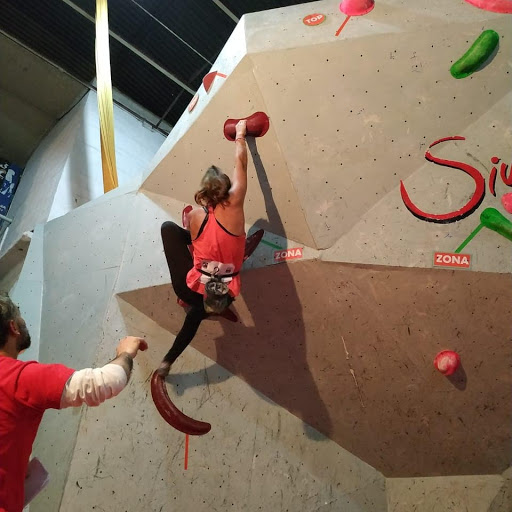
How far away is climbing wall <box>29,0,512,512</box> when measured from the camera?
6.38 feet

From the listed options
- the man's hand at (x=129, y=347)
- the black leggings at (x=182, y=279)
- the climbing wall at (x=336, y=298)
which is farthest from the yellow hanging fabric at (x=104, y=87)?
the man's hand at (x=129, y=347)

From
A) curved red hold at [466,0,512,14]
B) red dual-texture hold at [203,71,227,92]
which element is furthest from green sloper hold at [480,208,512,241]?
red dual-texture hold at [203,71,227,92]

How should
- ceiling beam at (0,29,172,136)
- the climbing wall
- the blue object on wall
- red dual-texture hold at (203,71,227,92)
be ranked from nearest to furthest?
the climbing wall < red dual-texture hold at (203,71,227,92) < ceiling beam at (0,29,172,136) < the blue object on wall

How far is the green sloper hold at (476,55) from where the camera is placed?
202cm

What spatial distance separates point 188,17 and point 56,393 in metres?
5.07

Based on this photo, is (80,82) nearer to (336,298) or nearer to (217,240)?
(217,240)

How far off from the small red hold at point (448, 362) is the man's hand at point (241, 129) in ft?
4.64

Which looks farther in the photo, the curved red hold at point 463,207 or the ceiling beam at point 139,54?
the ceiling beam at point 139,54

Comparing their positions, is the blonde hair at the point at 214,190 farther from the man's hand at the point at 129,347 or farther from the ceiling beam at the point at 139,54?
the ceiling beam at the point at 139,54

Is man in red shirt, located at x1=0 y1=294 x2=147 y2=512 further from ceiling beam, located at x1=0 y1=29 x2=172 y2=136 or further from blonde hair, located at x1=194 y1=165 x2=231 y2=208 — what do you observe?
ceiling beam, located at x1=0 y1=29 x2=172 y2=136

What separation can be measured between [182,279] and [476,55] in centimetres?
Result: 174

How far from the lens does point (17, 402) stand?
1233 millimetres

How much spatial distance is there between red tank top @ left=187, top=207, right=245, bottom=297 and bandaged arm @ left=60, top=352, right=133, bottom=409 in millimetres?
681

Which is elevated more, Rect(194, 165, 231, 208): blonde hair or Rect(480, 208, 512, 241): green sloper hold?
Rect(480, 208, 512, 241): green sloper hold
